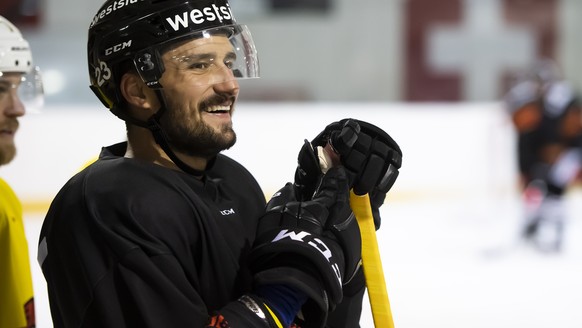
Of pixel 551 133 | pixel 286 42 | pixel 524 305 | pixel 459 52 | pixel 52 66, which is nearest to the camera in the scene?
pixel 524 305

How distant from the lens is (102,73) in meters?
1.21

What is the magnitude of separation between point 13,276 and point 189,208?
0.62 metres

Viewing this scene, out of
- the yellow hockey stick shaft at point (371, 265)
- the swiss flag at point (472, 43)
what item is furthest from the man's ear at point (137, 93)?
the swiss flag at point (472, 43)

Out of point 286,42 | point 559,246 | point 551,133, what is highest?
point 286,42

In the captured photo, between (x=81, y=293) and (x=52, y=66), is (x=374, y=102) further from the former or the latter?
(x=81, y=293)

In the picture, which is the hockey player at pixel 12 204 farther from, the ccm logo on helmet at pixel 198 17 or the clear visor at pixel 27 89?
the ccm logo on helmet at pixel 198 17

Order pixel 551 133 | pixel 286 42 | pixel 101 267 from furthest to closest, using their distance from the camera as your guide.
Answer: pixel 286 42
pixel 551 133
pixel 101 267

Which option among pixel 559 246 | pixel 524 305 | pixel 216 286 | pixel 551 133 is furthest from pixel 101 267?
pixel 551 133

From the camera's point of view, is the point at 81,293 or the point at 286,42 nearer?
the point at 81,293

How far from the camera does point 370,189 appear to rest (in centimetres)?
125

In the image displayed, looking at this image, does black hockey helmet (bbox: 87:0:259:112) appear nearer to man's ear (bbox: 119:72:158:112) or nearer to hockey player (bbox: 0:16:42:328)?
man's ear (bbox: 119:72:158:112)

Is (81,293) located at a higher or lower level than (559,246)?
higher

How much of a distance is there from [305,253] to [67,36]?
5.26 metres

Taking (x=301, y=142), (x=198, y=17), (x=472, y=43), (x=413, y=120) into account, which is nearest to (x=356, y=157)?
(x=198, y=17)
